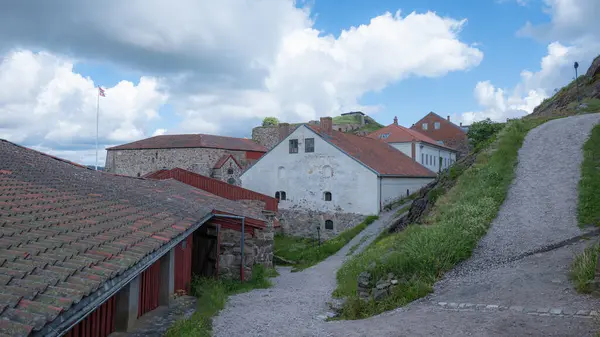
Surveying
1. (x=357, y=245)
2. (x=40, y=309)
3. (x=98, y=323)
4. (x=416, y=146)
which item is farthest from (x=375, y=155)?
(x=40, y=309)

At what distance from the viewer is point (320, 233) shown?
27938 millimetres

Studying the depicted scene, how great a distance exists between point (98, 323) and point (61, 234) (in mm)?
1599


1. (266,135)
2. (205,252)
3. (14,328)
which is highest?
(266,135)

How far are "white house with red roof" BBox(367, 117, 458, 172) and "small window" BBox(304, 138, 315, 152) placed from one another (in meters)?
14.8

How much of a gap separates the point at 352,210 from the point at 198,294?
58.1 ft

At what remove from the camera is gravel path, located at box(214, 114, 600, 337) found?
6.45 m

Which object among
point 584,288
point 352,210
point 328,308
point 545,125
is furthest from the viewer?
point 352,210

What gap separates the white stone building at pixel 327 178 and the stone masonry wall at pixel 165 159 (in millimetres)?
16884

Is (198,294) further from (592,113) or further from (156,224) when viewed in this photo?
(592,113)

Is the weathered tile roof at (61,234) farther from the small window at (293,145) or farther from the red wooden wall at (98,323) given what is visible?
the small window at (293,145)

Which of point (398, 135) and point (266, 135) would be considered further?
point (266, 135)

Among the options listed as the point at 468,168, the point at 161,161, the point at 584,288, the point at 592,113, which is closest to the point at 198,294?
the point at 584,288

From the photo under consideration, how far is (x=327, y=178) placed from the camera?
27.7 m

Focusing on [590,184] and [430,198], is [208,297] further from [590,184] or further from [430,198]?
[590,184]
